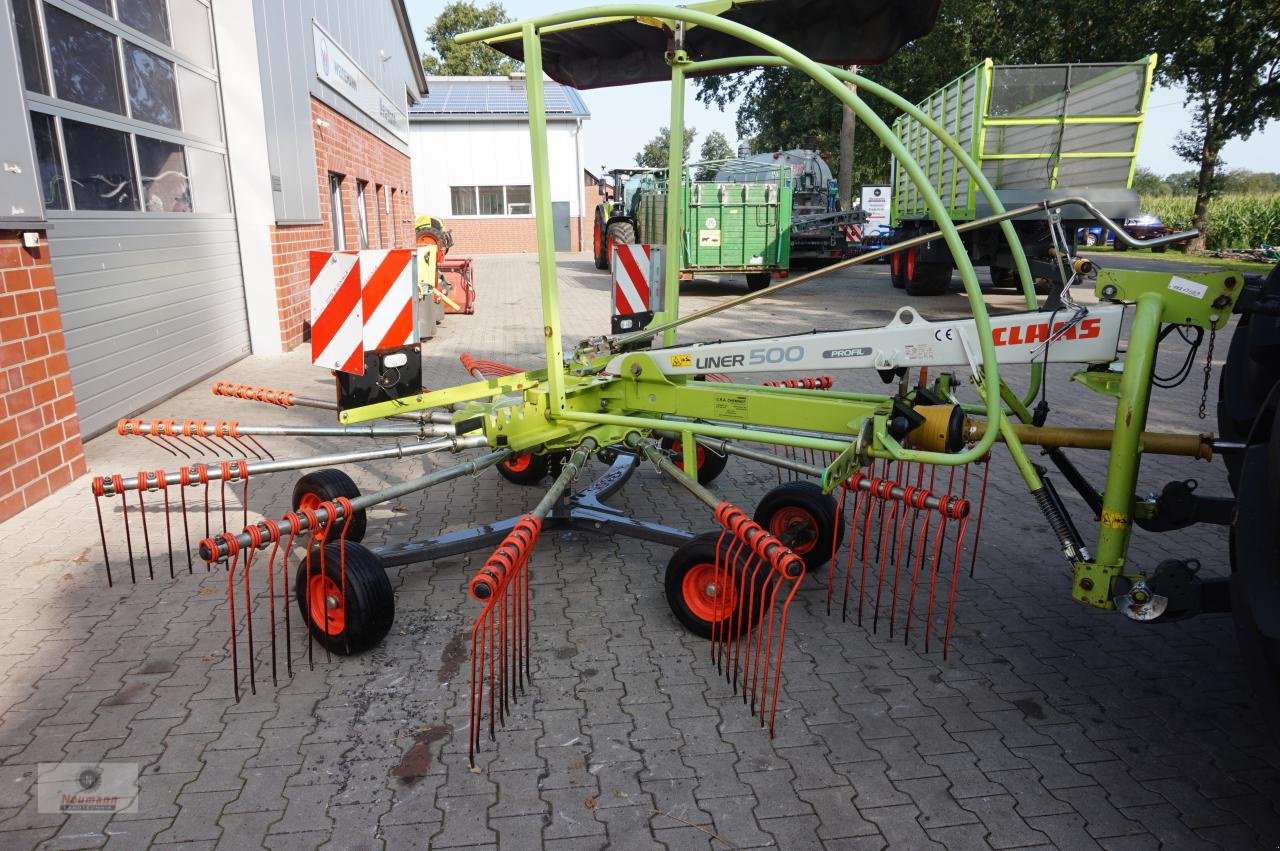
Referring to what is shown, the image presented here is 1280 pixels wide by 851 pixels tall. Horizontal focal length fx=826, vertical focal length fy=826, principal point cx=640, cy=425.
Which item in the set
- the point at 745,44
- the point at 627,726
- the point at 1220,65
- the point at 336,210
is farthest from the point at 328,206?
the point at 1220,65

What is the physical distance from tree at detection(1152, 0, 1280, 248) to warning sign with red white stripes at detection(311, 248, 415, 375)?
23638mm

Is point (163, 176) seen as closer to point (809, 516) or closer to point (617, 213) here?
point (809, 516)

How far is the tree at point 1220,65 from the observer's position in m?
22.3

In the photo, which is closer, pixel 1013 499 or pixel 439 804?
pixel 439 804

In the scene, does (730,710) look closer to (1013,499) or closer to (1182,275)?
(1182,275)

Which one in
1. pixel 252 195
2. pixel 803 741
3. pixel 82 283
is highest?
pixel 252 195

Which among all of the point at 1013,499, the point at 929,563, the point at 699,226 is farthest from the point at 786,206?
the point at 929,563

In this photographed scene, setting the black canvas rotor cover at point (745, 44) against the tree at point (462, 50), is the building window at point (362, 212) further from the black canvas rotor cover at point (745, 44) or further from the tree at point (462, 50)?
the tree at point (462, 50)

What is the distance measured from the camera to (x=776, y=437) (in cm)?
328

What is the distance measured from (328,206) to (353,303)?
866cm

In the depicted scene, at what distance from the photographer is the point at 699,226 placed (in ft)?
49.1

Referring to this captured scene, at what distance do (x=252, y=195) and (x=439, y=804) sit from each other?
8330 mm

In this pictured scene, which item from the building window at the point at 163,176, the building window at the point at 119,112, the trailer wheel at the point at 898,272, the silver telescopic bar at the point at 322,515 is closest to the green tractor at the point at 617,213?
the trailer wheel at the point at 898,272

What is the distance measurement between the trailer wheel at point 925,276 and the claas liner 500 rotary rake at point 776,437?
1104 centimetres
